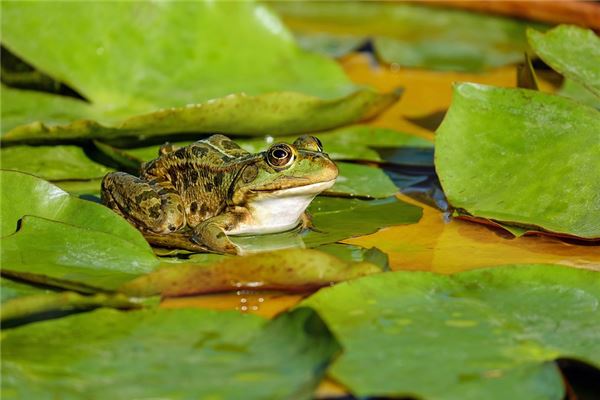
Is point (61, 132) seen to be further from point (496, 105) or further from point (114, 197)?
point (496, 105)

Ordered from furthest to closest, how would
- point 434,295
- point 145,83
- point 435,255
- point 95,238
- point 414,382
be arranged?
point 145,83, point 435,255, point 95,238, point 434,295, point 414,382

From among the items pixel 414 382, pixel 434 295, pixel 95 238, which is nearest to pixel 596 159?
pixel 434 295

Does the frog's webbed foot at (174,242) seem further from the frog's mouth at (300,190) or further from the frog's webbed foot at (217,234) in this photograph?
the frog's mouth at (300,190)

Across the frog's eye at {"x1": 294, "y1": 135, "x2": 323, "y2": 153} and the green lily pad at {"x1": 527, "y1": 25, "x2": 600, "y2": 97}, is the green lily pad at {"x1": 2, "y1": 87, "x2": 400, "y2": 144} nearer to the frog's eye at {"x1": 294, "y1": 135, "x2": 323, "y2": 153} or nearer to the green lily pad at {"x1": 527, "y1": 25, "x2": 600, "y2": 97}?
the frog's eye at {"x1": 294, "y1": 135, "x2": 323, "y2": 153}

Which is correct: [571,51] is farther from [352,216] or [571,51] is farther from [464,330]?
[464,330]

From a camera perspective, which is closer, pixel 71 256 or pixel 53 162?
pixel 71 256

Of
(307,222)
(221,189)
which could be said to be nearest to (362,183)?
(307,222)
